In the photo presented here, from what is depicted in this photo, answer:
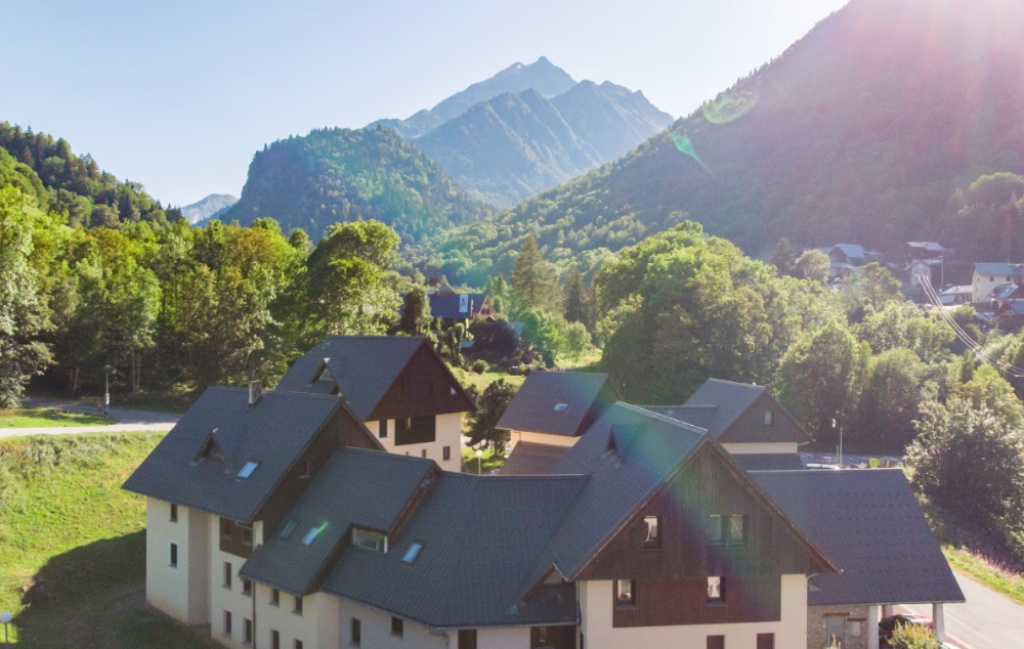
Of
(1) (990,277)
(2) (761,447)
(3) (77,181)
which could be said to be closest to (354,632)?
(2) (761,447)

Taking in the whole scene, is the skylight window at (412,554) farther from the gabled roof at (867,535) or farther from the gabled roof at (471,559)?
the gabled roof at (867,535)

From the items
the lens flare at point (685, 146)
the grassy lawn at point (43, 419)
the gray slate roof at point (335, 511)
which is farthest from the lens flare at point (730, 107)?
the gray slate roof at point (335, 511)

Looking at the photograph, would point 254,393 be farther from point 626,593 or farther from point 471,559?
point 626,593

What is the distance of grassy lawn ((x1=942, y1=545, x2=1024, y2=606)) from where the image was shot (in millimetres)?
33469

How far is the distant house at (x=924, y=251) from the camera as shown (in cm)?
12671

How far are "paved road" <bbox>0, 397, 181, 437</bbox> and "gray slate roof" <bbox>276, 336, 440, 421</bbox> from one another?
377 inches

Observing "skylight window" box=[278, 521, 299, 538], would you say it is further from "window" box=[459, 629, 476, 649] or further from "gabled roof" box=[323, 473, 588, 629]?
"window" box=[459, 629, 476, 649]

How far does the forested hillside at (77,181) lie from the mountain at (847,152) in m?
76.0

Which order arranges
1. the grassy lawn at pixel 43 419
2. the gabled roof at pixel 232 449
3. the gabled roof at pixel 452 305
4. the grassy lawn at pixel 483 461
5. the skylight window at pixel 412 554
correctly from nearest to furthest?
1. the skylight window at pixel 412 554
2. the gabled roof at pixel 232 449
3. the grassy lawn at pixel 43 419
4. the grassy lawn at pixel 483 461
5. the gabled roof at pixel 452 305

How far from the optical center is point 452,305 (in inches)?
3885

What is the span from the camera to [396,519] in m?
22.0

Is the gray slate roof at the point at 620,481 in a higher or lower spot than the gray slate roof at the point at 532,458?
higher

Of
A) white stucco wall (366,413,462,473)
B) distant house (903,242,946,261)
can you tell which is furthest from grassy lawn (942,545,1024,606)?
distant house (903,242,946,261)

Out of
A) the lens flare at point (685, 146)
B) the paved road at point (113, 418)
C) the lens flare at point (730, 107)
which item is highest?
the lens flare at point (730, 107)
